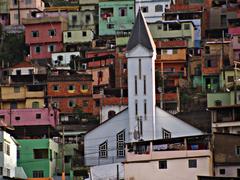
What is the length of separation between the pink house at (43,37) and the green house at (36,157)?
2448 centimetres

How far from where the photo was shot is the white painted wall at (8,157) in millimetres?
68562

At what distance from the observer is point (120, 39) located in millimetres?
93438

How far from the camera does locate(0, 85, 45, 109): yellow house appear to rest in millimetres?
86875

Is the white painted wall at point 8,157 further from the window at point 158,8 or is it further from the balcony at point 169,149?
the window at point 158,8

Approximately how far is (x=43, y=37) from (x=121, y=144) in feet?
88.2

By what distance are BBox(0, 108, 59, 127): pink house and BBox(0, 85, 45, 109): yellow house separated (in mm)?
3702

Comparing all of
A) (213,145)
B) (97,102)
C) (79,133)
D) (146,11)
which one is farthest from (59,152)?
(146,11)

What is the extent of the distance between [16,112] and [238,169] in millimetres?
22638

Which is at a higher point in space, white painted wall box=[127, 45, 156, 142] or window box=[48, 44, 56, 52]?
window box=[48, 44, 56, 52]

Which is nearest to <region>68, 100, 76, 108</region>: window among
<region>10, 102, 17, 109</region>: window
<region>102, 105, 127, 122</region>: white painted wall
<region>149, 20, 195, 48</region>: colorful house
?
<region>10, 102, 17, 109</region>: window

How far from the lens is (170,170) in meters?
63.2

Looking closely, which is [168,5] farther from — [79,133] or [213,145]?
[213,145]

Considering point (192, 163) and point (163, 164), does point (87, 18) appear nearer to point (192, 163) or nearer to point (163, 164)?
point (163, 164)

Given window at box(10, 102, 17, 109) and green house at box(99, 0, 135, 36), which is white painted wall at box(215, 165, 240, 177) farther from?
green house at box(99, 0, 135, 36)
